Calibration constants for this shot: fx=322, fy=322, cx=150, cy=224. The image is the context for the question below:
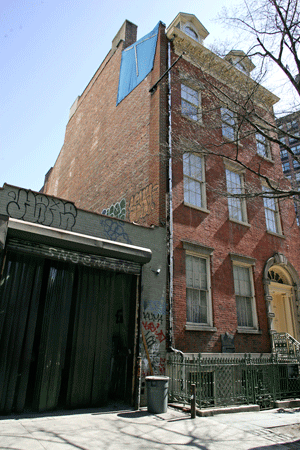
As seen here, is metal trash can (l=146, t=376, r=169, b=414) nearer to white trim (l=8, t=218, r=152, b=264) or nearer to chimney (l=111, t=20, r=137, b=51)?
white trim (l=8, t=218, r=152, b=264)

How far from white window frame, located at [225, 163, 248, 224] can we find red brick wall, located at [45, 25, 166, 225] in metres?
3.73

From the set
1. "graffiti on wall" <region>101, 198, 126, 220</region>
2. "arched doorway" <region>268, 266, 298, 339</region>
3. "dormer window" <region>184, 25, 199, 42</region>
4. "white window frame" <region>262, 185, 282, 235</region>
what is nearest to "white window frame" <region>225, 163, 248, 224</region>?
"white window frame" <region>262, 185, 282, 235</region>

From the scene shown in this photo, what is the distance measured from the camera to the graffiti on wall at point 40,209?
7.86 meters

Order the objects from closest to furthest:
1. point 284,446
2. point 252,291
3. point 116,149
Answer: point 284,446
point 252,291
point 116,149

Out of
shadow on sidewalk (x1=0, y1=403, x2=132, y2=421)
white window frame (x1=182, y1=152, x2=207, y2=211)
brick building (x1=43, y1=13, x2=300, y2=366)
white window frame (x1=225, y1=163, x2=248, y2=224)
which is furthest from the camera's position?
white window frame (x1=225, y1=163, x2=248, y2=224)

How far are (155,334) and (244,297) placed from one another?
472cm

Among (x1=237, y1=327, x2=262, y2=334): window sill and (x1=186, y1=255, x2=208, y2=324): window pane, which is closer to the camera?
(x1=186, y1=255, x2=208, y2=324): window pane

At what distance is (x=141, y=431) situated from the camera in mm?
5992

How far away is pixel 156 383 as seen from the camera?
7.55m

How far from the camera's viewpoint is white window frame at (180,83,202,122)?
1326 cm

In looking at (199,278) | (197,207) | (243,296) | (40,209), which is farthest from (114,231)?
(243,296)

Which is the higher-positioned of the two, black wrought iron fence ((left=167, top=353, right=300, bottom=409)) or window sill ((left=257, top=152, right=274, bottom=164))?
window sill ((left=257, top=152, right=274, bottom=164))

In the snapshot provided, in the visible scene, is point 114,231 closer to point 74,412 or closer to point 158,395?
point 158,395

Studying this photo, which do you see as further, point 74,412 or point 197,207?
point 197,207
